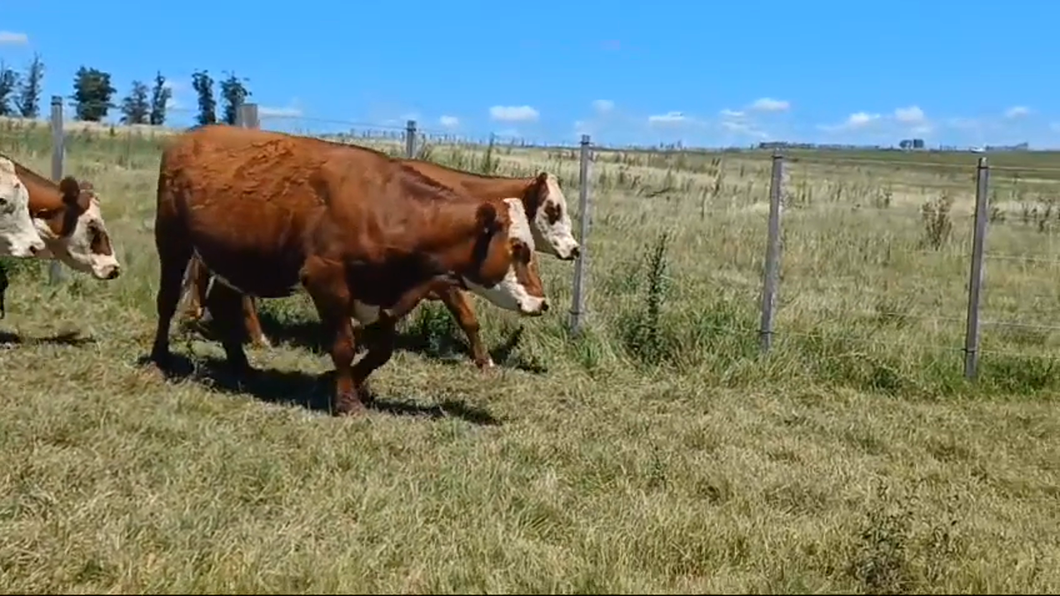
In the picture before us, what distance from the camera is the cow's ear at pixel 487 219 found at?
25.2ft

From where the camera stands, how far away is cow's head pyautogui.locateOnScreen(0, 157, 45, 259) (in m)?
9.18

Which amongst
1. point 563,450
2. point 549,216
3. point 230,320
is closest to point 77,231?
point 230,320

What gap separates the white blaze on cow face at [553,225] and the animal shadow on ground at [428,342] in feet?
3.52

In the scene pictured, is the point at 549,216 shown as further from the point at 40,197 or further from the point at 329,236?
the point at 40,197

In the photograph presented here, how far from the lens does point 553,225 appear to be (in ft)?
31.2

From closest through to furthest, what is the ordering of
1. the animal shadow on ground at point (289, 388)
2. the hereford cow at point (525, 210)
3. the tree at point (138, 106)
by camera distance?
the animal shadow on ground at point (289, 388) < the hereford cow at point (525, 210) < the tree at point (138, 106)

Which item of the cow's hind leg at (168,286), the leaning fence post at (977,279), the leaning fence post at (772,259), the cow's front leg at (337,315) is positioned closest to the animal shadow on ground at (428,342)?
the cow's hind leg at (168,286)

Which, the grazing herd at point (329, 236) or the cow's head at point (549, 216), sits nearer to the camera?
the grazing herd at point (329, 236)

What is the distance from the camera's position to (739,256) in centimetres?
1617

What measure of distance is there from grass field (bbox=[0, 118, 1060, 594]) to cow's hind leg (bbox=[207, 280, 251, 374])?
0.73 ft

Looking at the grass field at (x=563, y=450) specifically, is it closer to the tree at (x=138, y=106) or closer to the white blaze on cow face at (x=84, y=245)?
the white blaze on cow face at (x=84, y=245)

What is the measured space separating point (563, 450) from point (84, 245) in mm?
4875

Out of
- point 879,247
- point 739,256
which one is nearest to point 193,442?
point 739,256

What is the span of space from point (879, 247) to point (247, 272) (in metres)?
11.1
